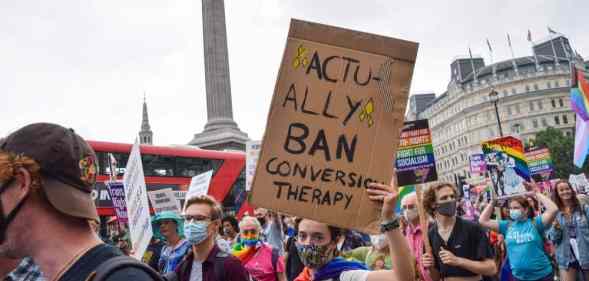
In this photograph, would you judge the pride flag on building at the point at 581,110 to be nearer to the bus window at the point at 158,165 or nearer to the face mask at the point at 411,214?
the face mask at the point at 411,214

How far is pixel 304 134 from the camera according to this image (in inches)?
104

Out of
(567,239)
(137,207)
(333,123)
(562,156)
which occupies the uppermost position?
(333,123)

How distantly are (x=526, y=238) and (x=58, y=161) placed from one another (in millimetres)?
5689

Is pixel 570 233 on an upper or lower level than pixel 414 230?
lower

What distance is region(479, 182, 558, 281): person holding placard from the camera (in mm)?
5793

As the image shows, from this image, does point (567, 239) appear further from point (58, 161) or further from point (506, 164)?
point (58, 161)

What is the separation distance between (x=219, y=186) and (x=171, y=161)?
2.21m

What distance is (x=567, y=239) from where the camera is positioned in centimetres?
671

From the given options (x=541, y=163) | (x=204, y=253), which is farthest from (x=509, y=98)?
(x=204, y=253)

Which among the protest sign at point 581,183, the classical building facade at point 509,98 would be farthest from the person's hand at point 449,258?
the classical building facade at point 509,98

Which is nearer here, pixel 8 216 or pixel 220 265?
pixel 8 216

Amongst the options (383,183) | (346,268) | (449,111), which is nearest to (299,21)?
(383,183)

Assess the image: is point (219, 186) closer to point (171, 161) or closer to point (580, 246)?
point (171, 161)

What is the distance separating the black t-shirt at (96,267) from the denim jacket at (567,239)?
6659 millimetres
